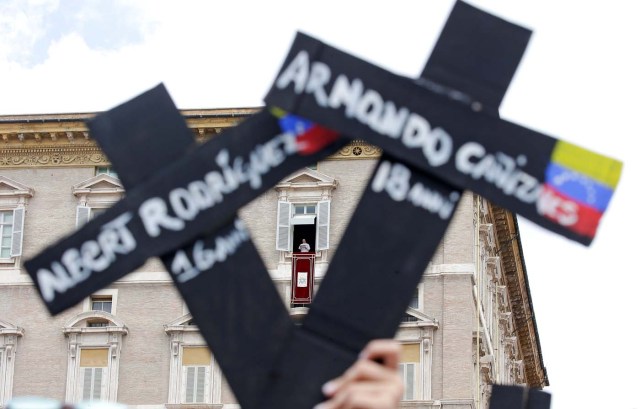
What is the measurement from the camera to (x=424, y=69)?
176 inches

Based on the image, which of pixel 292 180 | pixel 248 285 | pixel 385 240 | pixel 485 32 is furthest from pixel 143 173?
pixel 292 180

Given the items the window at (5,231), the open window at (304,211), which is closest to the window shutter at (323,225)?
the open window at (304,211)

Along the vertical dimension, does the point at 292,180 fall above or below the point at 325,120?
above

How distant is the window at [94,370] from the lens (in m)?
36.3

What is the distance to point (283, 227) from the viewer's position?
37.6 metres

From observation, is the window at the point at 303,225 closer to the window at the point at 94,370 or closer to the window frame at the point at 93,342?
the window frame at the point at 93,342

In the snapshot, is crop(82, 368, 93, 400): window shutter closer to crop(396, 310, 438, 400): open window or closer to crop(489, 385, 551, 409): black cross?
crop(396, 310, 438, 400): open window

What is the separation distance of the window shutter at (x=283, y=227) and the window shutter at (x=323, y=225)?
0.75 m

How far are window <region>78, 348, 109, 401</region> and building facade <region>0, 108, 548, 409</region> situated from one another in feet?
0.11

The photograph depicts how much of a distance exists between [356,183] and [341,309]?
33944 millimetres

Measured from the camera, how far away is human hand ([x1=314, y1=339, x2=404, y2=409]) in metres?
3.72

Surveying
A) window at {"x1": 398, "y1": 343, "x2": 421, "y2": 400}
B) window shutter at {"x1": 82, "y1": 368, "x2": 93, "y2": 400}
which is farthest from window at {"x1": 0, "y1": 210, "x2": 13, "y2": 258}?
window at {"x1": 398, "y1": 343, "x2": 421, "y2": 400}

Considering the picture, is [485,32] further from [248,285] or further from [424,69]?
[248,285]

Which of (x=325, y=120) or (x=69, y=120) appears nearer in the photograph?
(x=325, y=120)
